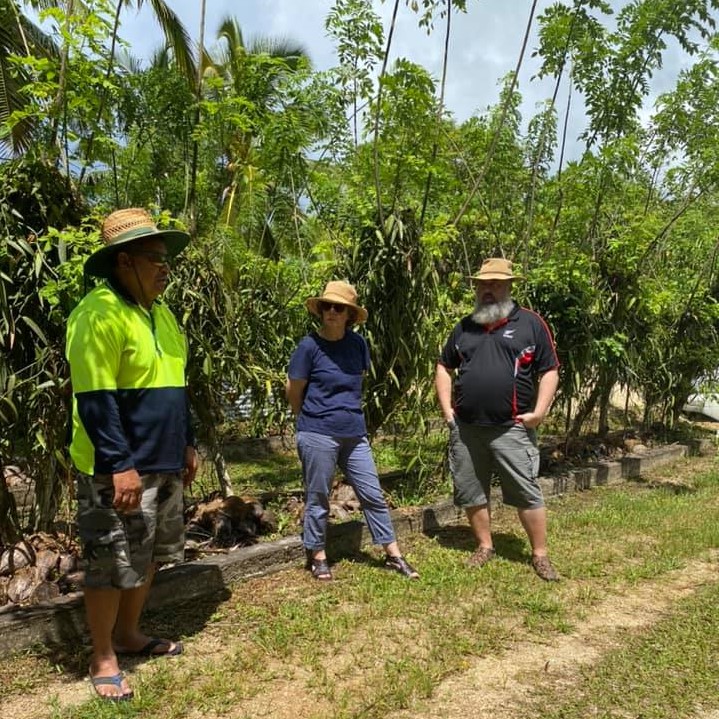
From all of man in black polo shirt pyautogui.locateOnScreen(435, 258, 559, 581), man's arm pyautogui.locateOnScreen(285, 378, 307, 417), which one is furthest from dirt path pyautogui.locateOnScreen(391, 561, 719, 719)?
man's arm pyautogui.locateOnScreen(285, 378, 307, 417)

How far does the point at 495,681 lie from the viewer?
2.96 metres

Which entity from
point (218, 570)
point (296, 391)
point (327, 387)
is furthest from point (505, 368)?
point (218, 570)

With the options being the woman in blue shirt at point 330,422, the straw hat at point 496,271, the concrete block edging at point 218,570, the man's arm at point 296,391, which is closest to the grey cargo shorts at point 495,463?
the woman in blue shirt at point 330,422

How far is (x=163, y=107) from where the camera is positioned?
5.01 metres

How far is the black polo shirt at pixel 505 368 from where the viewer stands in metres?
4.18

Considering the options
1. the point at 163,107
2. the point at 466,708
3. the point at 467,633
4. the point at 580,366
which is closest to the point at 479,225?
the point at 580,366

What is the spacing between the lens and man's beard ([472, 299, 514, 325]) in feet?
14.0

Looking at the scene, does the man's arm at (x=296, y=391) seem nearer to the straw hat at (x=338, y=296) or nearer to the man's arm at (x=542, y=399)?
the straw hat at (x=338, y=296)

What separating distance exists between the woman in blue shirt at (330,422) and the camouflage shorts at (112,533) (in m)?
1.26

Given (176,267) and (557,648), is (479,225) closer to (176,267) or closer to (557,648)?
(176,267)

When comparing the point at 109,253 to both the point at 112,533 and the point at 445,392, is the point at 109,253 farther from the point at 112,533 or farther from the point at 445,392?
the point at 445,392

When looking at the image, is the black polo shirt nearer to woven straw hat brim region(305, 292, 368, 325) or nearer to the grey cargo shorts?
the grey cargo shorts

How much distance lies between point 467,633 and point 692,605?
136 centimetres

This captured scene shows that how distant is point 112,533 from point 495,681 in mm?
1733
